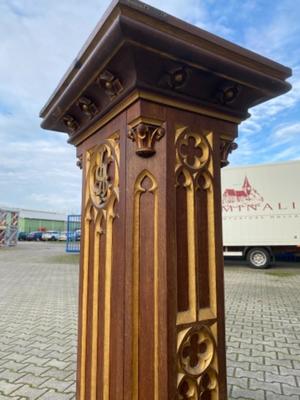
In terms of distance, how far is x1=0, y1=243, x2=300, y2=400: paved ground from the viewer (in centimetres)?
254

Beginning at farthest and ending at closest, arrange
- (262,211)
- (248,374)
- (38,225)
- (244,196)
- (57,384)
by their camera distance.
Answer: (38,225) < (244,196) < (262,211) < (248,374) < (57,384)

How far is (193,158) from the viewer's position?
1.14 m

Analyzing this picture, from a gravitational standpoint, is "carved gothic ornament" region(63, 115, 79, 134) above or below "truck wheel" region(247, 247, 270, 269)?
above

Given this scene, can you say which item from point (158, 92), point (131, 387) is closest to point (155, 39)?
point (158, 92)

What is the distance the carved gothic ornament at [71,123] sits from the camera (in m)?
1.48

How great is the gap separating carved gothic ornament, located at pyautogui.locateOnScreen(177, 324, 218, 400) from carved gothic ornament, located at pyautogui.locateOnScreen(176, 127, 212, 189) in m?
0.51

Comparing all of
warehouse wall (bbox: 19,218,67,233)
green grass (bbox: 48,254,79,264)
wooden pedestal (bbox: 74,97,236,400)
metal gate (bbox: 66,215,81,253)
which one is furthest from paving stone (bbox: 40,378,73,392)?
warehouse wall (bbox: 19,218,67,233)

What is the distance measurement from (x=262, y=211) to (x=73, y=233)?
11030 millimetres

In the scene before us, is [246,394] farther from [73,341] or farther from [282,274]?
[282,274]

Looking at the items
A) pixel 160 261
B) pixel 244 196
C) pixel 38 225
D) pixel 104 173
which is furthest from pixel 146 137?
pixel 38 225

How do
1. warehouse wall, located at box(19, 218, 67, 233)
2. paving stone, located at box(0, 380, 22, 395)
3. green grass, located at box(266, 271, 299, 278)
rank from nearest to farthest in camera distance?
paving stone, located at box(0, 380, 22, 395) → green grass, located at box(266, 271, 299, 278) → warehouse wall, located at box(19, 218, 67, 233)

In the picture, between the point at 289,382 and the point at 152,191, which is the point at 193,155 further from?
the point at 289,382

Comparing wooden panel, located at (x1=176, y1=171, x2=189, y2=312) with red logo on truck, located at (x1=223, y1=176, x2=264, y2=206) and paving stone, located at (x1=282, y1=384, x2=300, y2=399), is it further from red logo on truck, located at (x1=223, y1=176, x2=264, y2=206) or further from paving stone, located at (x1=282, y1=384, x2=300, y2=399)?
red logo on truck, located at (x1=223, y1=176, x2=264, y2=206)

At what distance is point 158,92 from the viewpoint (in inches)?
40.9
